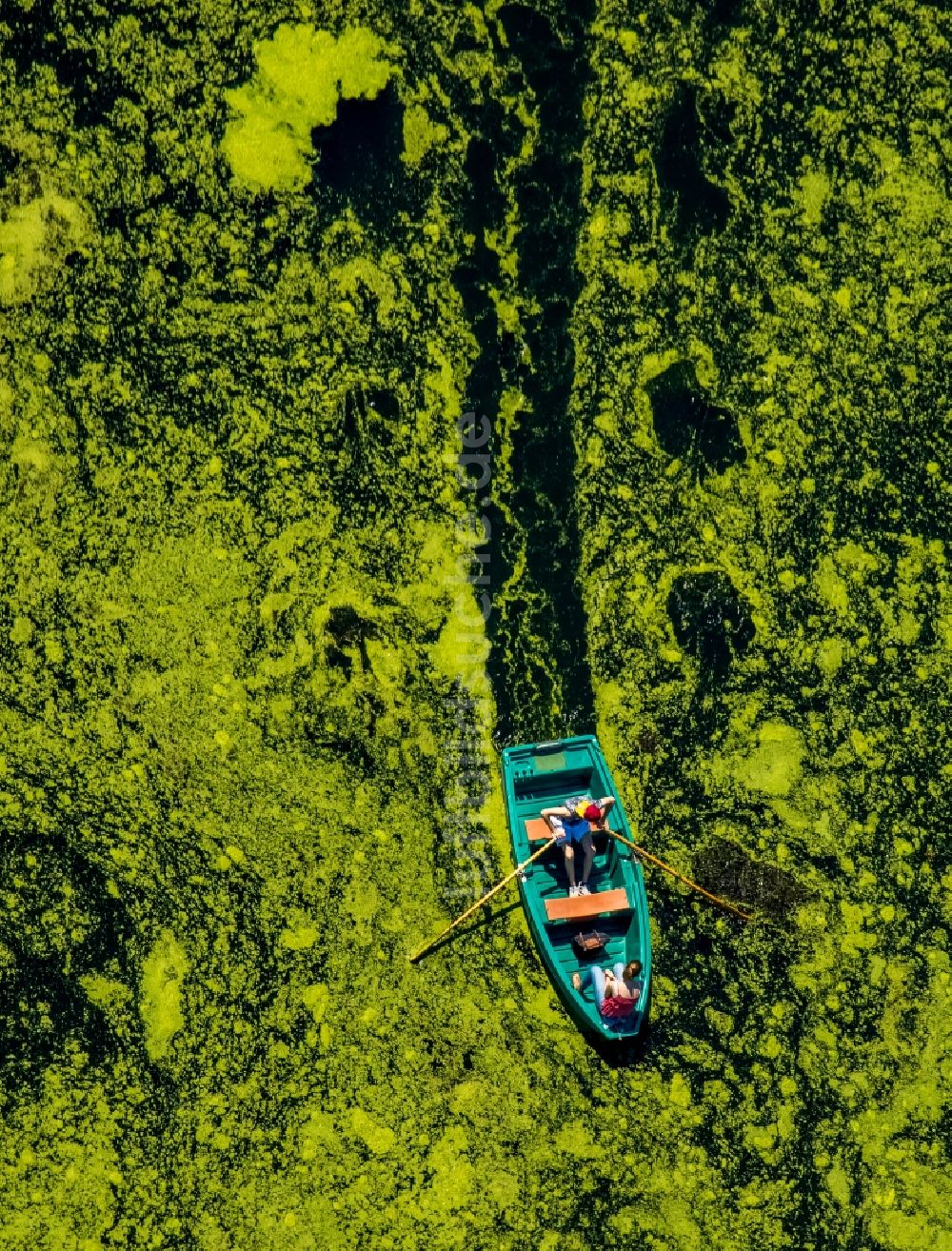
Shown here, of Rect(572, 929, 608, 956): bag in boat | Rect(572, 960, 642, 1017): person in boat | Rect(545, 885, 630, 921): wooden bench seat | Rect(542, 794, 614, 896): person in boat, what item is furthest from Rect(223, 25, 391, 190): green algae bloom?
Rect(572, 960, 642, 1017): person in boat

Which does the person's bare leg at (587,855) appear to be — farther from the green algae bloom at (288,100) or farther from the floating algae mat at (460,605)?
the green algae bloom at (288,100)

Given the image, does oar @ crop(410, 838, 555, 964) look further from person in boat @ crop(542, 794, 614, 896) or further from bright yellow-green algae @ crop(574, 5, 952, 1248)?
bright yellow-green algae @ crop(574, 5, 952, 1248)

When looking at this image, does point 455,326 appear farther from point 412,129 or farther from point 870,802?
point 870,802

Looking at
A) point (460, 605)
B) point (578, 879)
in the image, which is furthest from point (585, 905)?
point (460, 605)

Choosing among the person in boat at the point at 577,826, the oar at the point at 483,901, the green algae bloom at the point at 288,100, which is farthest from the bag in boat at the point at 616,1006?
the green algae bloom at the point at 288,100

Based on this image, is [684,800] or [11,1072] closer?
[11,1072]

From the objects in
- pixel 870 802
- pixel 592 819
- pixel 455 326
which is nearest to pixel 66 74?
pixel 455 326
